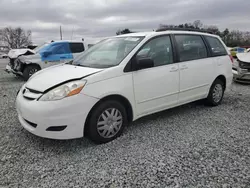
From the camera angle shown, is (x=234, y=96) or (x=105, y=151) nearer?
(x=105, y=151)

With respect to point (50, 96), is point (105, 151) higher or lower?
lower

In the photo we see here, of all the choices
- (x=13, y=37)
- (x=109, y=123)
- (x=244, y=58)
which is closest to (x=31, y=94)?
(x=109, y=123)

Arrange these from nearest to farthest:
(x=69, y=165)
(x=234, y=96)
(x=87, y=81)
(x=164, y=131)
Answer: (x=69, y=165), (x=87, y=81), (x=164, y=131), (x=234, y=96)

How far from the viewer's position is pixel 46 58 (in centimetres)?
841

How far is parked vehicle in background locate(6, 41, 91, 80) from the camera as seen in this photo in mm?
8098

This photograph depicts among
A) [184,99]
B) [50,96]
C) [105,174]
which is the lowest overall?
[105,174]

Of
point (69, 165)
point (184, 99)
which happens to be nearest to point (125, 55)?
point (184, 99)

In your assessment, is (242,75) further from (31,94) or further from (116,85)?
(31,94)

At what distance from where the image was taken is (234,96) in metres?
5.44

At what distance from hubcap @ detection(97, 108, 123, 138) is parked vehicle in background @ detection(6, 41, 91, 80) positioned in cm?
642

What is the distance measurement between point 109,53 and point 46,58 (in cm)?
593

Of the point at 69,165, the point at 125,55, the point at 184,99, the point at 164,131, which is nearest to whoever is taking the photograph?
the point at 69,165

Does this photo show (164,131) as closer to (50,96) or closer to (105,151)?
(105,151)

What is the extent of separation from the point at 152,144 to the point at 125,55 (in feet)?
4.49
